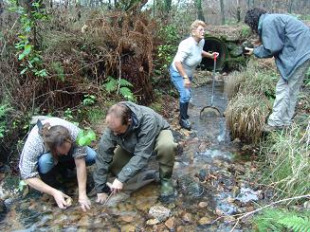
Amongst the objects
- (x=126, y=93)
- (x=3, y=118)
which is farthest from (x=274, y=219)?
(x=3, y=118)

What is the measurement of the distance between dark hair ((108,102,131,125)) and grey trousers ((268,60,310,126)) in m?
2.59

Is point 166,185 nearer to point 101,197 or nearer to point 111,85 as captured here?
point 101,197

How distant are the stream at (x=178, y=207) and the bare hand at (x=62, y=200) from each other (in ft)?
0.27

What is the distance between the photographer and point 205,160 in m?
5.03

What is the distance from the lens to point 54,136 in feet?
11.1

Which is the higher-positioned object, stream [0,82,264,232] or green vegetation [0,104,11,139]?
green vegetation [0,104,11,139]

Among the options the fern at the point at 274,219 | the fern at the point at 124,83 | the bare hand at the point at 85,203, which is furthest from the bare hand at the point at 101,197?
the fern at the point at 124,83

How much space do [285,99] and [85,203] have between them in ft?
10.6

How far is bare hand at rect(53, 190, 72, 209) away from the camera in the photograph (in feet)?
12.2

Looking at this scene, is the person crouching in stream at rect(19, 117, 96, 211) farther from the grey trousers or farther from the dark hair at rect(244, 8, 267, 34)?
the dark hair at rect(244, 8, 267, 34)

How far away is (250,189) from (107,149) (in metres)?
1.87

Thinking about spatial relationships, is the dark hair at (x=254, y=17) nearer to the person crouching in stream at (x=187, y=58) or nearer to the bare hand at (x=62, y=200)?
the person crouching in stream at (x=187, y=58)

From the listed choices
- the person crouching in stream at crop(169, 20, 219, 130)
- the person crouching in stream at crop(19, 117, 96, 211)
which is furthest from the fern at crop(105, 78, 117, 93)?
the person crouching in stream at crop(19, 117, 96, 211)

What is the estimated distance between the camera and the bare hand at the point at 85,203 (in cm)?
378
